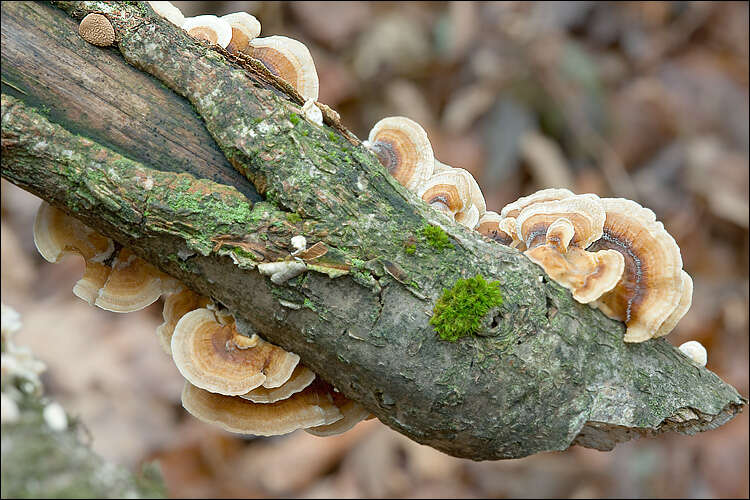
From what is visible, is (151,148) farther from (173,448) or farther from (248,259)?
(173,448)

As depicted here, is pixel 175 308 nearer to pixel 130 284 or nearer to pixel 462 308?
pixel 130 284

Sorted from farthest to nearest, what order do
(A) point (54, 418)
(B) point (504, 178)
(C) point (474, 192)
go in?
(B) point (504, 178) < (A) point (54, 418) < (C) point (474, 192)

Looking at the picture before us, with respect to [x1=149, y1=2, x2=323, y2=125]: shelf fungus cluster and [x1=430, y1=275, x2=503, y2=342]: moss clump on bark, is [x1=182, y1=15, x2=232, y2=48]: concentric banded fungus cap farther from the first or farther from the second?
[x1=430, y1=275, x2=503, y2=342]: moss clump on bark

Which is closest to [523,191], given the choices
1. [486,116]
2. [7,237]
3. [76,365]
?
[486,116]

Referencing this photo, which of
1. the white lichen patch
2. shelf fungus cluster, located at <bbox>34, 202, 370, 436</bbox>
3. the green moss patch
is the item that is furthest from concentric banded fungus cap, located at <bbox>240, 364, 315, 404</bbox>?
the white lichen patch

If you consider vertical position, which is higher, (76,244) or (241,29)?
(241,29)

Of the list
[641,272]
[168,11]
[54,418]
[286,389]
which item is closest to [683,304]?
[641,272]
